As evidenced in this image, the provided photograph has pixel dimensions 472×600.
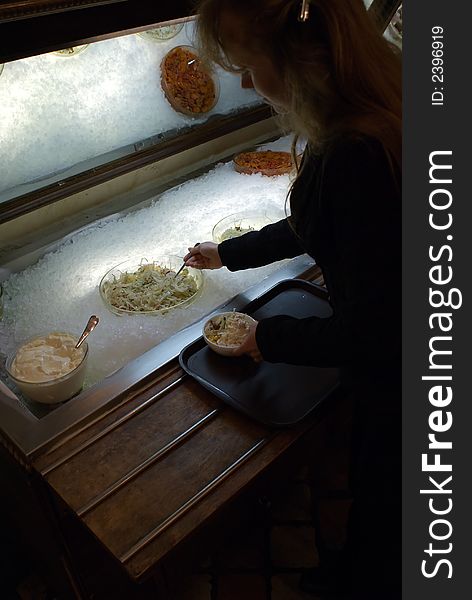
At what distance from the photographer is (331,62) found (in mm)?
1111

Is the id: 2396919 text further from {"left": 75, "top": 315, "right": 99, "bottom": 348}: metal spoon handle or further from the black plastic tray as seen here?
{"left": 75, "top": 315, "right": 99, "bottom": 348}: metal spoon handle

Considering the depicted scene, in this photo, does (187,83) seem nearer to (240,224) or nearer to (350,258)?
(240,224)

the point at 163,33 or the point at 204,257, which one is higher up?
the point at 163,33

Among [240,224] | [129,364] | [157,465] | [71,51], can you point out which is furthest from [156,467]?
[71,51]

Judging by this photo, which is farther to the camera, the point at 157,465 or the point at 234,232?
the point at 234,232

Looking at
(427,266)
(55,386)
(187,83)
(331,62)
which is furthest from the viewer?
(187,83)

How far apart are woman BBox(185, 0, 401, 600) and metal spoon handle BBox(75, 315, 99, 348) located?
584 mm

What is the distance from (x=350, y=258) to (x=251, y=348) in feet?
1.57

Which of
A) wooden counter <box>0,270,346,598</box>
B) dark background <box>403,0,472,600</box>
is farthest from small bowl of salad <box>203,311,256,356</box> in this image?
dark background <box>403,0,472,600</box>

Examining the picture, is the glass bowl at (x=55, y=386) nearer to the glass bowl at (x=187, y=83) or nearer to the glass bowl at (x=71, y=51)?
the glass bowl at (x=71, y=51)

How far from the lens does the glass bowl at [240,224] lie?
84.1 inches

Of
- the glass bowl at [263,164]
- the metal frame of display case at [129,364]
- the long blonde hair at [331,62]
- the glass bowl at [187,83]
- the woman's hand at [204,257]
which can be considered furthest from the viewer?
the glass bowl at [263,164]

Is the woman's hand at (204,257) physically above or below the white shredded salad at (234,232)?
below

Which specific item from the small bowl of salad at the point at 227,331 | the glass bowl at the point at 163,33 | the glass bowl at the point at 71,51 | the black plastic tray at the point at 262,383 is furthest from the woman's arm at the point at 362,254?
the glass bowl at the point at 163,33
